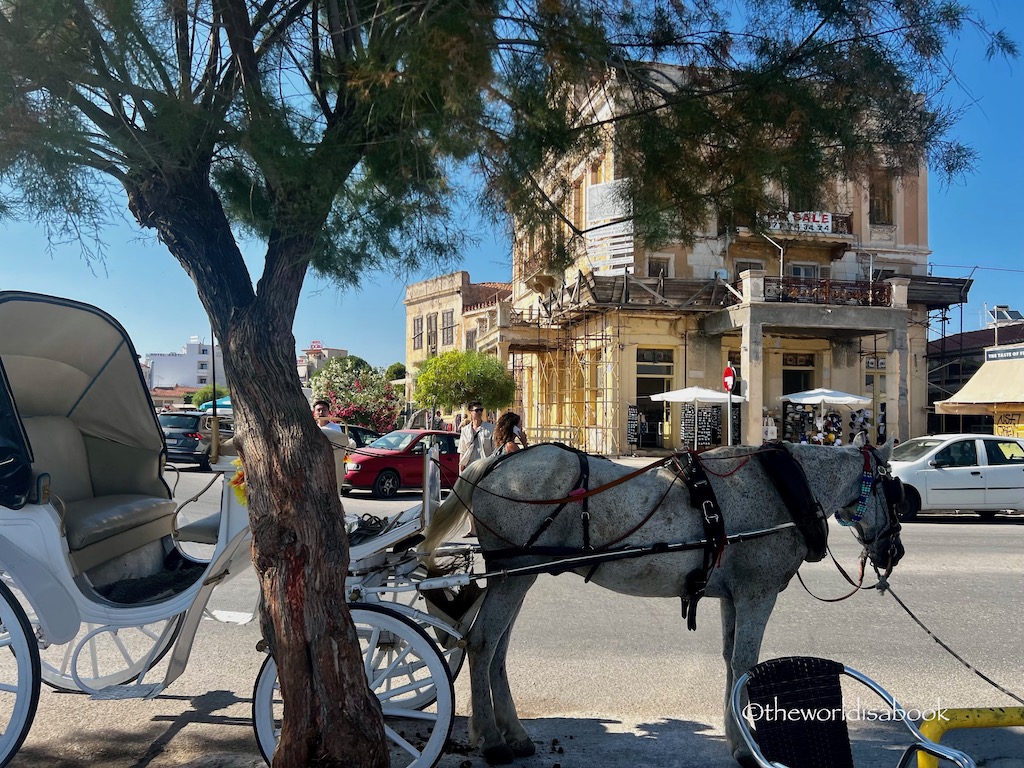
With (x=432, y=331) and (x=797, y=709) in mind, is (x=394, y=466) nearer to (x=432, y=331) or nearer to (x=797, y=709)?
(x=797, y=709)

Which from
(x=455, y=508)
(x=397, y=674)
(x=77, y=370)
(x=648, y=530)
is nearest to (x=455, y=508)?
(x=455, y=508)

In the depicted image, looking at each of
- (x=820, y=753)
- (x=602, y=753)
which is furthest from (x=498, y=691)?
(x=820, y=753)

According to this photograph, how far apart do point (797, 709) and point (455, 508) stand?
86.1 inches

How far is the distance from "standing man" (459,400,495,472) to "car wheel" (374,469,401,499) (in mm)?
3064

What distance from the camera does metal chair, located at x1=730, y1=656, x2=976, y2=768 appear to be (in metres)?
2.59

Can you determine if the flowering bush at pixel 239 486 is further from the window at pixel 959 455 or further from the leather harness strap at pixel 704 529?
the window at pixel 959 455

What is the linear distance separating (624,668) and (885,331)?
22.5m

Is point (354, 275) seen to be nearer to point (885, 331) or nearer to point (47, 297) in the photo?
point (47, 297)

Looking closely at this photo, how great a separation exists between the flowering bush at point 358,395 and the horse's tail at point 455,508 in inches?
1063

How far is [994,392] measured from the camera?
866 inches

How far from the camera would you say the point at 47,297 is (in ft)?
14.6

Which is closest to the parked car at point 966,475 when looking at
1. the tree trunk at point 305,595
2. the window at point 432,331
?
the tree trunk at point 305,595

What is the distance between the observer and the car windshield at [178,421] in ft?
70.8

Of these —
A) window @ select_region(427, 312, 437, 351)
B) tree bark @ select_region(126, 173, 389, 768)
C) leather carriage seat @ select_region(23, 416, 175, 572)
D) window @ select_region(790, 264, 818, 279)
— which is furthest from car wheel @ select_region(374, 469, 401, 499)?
window @ select_region(427, 312, 437, 351)
